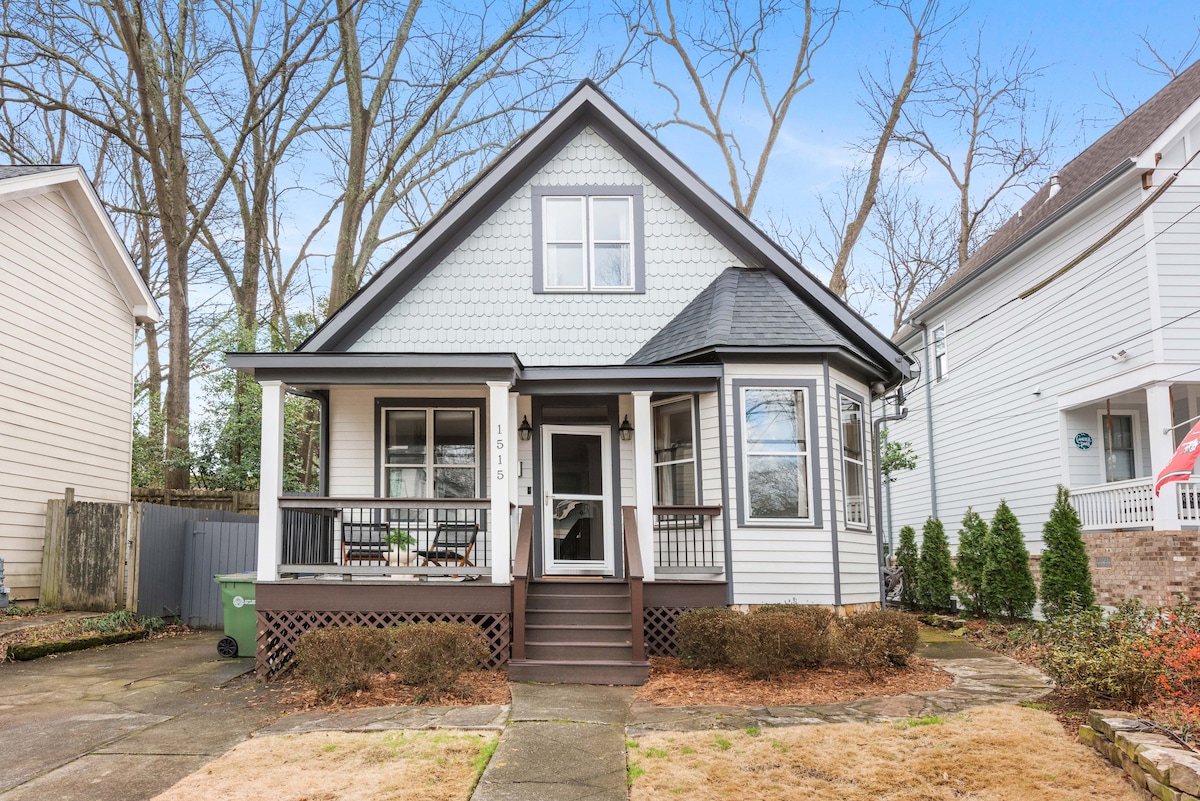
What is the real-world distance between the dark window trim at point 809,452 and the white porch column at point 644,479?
1012 mm

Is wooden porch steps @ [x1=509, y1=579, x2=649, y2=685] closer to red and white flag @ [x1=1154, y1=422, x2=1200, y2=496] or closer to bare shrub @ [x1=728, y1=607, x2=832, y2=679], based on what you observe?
bare shrub @ [x1=728, y1=607, x2=832, y2=679]

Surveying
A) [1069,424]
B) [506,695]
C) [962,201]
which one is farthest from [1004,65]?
[506,695]

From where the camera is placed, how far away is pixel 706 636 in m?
9.30

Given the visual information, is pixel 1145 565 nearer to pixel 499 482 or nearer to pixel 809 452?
pixel 809 452

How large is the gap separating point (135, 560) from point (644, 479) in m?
7.47

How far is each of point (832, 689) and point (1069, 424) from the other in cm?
887

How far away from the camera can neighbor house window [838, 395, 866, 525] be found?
11.5 m

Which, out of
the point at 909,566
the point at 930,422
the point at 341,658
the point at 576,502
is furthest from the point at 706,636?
the point at 930,422

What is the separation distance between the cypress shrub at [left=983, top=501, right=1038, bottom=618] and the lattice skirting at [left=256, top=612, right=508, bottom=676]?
8.92 meters

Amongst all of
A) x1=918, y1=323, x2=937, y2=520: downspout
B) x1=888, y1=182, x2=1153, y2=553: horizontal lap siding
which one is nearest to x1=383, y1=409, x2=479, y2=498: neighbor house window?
x1=888, y1=182, x2=1153, y2=553: horizontal lap siding

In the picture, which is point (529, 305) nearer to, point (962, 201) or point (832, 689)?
point (832, 689)

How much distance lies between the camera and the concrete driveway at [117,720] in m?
5.84

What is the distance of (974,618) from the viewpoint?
15906 mm

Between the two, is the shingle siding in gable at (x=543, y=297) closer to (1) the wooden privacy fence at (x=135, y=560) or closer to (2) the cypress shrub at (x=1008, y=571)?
(1) the wooden privacy fence at (x=135, y=560)
